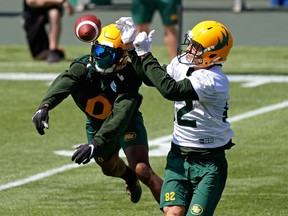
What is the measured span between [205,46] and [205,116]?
1.62 ft

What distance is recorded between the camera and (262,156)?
457 inches

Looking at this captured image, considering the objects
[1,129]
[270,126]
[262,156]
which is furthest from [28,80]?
[262,156]

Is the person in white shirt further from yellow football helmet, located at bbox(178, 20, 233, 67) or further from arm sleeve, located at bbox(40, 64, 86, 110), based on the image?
arm sleeve, located at bbox(40, 64, 86, 110)

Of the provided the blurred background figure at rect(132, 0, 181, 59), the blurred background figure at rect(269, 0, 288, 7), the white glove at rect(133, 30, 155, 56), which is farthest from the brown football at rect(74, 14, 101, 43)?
the blurred background figure at rect(269, 0, 288, 7)

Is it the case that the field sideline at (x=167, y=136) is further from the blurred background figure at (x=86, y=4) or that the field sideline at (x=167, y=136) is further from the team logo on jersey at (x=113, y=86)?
the blurred background figure at (x=86, y=4)

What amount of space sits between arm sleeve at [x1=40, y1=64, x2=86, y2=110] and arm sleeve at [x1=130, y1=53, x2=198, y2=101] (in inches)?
39.9

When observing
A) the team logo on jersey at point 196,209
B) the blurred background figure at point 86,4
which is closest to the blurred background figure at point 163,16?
the blurred background figure at point 86,4

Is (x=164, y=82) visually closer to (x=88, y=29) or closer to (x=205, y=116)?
(x=205, y=116)

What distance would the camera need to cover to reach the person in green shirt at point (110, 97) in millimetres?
8289

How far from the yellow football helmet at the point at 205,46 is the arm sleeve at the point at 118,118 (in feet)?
2.73

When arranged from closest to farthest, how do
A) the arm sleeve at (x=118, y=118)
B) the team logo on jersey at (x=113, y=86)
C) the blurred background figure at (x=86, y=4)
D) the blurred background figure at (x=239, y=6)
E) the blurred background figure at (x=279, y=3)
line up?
the arm sleeve at (x=118, y=118)
the team logo on jersey at (x=113, y=86)
the blurred background figure at (x=86, y=4)
the blurred background figure at (x=239, y=6)
the blurred background figure at (x=279, y=3)

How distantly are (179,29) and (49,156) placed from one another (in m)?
7.14

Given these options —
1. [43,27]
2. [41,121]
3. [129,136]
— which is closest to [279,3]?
[43,27]

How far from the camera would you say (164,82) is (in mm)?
7465
